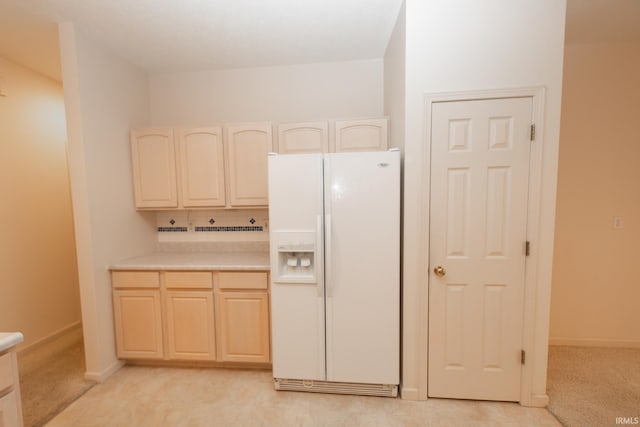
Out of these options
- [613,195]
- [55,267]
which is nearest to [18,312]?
[55,267]

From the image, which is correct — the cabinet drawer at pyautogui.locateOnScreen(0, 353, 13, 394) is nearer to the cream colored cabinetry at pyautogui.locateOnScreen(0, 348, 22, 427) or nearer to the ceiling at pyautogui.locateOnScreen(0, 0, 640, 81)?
the cream colored cabinetry at pyautogui.locateOnScreen(0, 348, 22, 427)

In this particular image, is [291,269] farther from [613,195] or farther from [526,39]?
[613,195]

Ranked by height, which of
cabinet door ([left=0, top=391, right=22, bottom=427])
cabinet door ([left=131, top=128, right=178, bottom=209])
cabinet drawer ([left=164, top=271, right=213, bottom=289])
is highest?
cabinet door ([left=131, top=128, right=178, bottom=209])

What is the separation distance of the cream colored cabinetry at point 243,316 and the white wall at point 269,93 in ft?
5.48

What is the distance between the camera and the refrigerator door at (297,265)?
1.89 meters

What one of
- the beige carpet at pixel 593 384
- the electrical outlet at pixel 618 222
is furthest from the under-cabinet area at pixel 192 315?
the electrical outlet at pixel 618 222

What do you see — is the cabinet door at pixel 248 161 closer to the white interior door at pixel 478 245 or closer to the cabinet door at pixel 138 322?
the cabinet door at pixel 138 322

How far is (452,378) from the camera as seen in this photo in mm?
1886

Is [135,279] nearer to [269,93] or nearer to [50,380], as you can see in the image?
[50,380]

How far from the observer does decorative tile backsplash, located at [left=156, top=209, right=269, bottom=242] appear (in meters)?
2.83

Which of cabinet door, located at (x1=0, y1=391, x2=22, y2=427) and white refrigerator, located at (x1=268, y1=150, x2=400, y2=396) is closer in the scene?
cabinet door, located at (x1=0, y1=391, x2=22, y2=427)

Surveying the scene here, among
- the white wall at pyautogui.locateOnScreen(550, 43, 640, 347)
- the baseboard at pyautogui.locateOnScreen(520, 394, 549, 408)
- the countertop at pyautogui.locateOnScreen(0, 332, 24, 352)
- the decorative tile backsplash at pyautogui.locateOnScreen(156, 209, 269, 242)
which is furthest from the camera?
the decorative tile backsplash at pyautogui.locateOnScreen(156, 209, 269, 242)

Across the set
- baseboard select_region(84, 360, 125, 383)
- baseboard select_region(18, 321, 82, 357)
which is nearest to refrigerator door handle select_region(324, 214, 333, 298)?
baseboard select_region(84, 360, 125, 383)

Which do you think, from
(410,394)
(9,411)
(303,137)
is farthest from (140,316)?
(410,394)
